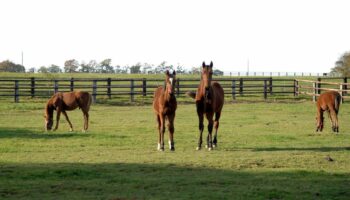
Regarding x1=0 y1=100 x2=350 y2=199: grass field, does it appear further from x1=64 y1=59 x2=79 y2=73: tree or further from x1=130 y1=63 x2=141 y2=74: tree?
x1=64 y1=59 x2=79 y2=73: tree

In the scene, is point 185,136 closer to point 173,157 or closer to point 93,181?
point 173,157

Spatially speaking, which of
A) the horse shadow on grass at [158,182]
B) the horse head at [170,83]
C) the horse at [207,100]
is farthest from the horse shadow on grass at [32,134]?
the horse shadow on grass at [158,182]

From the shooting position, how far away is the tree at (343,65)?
67.5 metres

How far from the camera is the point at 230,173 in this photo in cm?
1163

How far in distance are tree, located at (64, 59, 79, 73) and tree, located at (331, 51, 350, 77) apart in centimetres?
6216

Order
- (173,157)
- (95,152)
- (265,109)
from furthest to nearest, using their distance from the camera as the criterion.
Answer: (265,109) < (95,152) < (173,157)

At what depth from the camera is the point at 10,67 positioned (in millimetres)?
110500

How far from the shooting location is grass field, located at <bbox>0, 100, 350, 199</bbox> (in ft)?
32.2

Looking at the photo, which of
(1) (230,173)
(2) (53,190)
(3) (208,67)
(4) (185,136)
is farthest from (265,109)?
(2) (53,190)

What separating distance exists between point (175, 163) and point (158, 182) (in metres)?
2.40

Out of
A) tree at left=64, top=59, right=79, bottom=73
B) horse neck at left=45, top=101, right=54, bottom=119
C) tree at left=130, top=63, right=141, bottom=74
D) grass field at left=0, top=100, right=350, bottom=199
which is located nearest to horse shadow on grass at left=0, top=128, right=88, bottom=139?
grass field at left=0, top=100, right=350, bottom=199

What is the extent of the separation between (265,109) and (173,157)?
18940 mm

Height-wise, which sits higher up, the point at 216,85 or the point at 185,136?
the point at 216,85

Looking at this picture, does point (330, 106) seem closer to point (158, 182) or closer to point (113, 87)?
point (158, 182)
